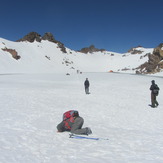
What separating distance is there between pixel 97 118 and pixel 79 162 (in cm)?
553

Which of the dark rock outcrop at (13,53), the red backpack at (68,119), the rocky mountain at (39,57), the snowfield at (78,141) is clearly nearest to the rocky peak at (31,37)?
the rocky mountain at (39,57)

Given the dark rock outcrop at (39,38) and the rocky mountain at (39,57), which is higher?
the dark rock outcrop at (39,38)

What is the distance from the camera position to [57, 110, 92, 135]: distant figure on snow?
7.45 m

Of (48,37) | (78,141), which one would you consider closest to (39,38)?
(48,37)

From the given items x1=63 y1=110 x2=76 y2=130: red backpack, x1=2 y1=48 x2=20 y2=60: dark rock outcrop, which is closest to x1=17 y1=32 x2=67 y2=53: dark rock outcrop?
x1=2 y1=48 x2=20 y2=60: dark rock outcrop

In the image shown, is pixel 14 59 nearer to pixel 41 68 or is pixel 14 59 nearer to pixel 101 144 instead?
pixel 41 68

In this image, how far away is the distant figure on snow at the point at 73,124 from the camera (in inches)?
293

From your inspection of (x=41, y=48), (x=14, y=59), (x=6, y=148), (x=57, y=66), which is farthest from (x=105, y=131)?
(x=41, y=48)

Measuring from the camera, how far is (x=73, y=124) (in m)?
7.62

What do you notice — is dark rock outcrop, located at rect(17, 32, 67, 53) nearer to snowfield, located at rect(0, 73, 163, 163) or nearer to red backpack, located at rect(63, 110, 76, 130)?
snowfield, located at rect(0, 73, 163, 163)

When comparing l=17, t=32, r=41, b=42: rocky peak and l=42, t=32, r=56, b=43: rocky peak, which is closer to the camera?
l=17, t=32, r=41, b=42: rocky peak

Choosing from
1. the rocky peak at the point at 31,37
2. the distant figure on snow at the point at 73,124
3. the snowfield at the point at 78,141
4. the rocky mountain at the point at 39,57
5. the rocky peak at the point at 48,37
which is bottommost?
the snowfield at the point at 78,141

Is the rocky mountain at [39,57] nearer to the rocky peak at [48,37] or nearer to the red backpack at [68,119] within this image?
the rocky peak at [48,37]

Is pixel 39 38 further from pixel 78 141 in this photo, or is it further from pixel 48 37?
pixel 78 141
